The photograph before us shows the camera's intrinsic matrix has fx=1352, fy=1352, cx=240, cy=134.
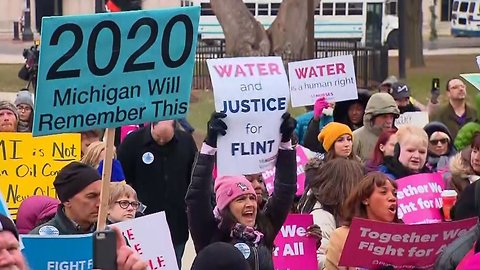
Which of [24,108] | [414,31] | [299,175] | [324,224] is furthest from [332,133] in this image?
[414,31]

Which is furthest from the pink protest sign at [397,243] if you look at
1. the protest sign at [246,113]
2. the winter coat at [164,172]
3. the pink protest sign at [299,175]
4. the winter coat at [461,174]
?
the winter coat at [164,172]

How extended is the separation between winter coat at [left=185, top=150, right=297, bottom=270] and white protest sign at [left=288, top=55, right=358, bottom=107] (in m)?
5.28

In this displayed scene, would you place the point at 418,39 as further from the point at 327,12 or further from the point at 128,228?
the point at 128,228

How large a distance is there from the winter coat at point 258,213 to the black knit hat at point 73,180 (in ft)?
1.67

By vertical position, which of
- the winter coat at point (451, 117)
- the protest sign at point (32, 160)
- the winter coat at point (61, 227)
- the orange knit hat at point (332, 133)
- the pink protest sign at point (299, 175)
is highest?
the winter coat at point (61, 227)

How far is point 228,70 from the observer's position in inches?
273

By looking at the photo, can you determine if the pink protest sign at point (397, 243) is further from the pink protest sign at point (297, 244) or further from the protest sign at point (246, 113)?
the pink protest sign at point (297, 244)

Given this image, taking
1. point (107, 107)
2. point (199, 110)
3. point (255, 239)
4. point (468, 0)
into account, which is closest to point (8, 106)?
point (255, 239)

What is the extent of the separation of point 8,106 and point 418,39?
78.7 feet

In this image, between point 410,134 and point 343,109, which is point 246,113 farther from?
point 343,109

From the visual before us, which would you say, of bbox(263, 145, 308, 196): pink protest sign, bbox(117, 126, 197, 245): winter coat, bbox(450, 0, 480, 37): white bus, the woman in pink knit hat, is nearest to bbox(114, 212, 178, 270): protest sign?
the woman in pink knit hat

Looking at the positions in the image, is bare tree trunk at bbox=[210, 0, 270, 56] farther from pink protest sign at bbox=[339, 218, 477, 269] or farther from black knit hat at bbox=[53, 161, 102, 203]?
black knit hat at bbox=[53, 161, 102, 203]

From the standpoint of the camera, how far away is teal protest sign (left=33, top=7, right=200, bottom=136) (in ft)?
16.4

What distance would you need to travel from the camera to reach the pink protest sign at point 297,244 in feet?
24.1
